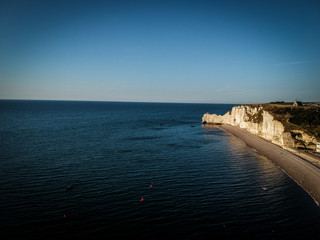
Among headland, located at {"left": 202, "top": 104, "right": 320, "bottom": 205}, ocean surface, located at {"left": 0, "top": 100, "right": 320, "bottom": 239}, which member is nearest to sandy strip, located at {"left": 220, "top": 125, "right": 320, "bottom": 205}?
headland, located at {"left": 202, "top": 104, "right": 320, "bottom": 205}

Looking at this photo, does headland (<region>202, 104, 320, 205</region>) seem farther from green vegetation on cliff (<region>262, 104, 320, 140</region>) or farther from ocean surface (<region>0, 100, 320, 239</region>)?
ocean surface (<region>0, 100, 320, 239</region>)

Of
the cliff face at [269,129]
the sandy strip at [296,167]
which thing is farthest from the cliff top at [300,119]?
the sandy strip at [296,167]

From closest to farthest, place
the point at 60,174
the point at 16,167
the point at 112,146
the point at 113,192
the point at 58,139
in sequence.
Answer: the point at 113,192
the point at 60,174
the point at 16,167
the point at 112,146
the point at 58,139

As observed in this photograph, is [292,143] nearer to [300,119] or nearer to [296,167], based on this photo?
[300,119]

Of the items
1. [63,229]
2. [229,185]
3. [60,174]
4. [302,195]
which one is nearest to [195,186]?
[229,185]

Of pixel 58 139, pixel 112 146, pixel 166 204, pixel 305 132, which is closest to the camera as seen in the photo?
pixel 166 204

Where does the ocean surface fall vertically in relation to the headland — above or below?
below

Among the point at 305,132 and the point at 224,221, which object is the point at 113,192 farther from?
the point at 305,132

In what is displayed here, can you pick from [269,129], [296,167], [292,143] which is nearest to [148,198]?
[296,167]
